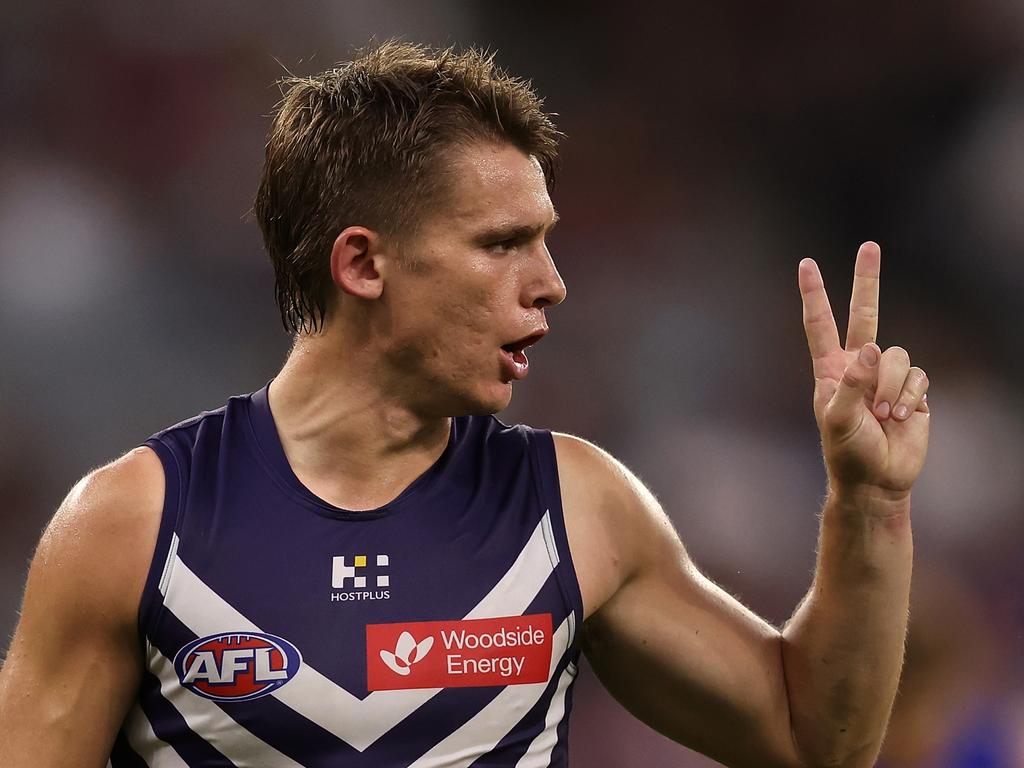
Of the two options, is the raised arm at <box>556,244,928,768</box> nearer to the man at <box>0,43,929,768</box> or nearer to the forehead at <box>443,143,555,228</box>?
the man at <box>0,43,929,768</box>

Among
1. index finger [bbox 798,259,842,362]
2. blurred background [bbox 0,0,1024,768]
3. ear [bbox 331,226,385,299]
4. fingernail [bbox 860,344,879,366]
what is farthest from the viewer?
blurred background [bbox 0,0,1024,768]

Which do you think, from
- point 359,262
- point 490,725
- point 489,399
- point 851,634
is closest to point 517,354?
point 489,399

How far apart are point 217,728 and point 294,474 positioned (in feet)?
1.51

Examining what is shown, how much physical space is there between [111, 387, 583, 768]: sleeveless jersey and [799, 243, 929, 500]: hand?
53 centimetres

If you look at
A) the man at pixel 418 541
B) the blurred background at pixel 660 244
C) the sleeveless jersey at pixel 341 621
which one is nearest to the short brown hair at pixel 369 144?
the man at pixel 418 541

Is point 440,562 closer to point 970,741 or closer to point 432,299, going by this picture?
point 432,299

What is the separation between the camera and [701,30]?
577 cm

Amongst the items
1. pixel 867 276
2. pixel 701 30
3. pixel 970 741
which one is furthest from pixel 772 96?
pixel 867 276

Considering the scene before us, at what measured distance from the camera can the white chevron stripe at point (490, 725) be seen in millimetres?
2273

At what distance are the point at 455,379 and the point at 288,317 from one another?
0.43 meters

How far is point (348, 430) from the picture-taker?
242 centimetres

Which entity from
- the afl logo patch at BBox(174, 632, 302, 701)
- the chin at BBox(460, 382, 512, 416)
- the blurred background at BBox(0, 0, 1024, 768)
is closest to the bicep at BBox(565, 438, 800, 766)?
the chin at BBox(460, 382, 512, 416)

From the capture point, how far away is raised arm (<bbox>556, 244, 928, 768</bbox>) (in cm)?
226

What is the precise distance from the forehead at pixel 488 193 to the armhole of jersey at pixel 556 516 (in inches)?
17.4
